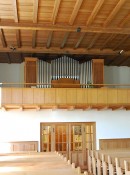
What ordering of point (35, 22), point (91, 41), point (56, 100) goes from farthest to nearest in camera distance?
point (91, 41) < point (56, 100) < point (35, 22)

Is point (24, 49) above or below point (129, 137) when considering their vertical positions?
above

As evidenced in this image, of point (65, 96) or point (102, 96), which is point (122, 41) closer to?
point (102, 96)

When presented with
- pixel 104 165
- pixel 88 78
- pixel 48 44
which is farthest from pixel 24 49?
pixel 104 165

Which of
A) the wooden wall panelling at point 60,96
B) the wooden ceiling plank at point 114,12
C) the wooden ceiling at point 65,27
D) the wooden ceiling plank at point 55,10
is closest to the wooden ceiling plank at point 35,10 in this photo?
the wooden ceiling at point 65,27

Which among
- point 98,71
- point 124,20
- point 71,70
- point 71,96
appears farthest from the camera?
point 71,70

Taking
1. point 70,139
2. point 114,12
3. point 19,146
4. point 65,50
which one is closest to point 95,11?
point 114,12

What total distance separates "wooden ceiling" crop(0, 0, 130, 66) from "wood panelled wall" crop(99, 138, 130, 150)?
397cm

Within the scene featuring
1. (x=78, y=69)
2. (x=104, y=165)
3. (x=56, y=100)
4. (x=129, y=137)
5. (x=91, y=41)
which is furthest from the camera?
(x=78, y=69)

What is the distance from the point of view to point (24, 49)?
Result: 13.5m

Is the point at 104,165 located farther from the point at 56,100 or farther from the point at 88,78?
the point at 88,78

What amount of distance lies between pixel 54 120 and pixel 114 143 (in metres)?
2.90

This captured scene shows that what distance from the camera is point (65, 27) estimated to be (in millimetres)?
10266

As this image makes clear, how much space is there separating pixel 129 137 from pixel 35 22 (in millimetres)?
6923

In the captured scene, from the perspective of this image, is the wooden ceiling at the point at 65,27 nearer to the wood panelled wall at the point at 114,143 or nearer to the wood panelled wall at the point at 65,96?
the wood panelled wall at the point at 65,96
